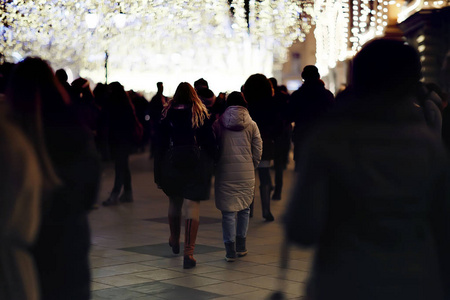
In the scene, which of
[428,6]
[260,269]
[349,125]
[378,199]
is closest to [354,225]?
[378,199]

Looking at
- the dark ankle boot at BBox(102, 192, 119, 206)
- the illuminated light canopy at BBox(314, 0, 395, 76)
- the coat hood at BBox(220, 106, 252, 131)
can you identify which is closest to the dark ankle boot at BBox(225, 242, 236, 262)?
the coat hood at BBox(220, 106, 252, 131)

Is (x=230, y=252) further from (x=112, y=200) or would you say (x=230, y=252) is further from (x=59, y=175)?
(x=112, y=200)

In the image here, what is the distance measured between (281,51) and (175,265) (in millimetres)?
39312

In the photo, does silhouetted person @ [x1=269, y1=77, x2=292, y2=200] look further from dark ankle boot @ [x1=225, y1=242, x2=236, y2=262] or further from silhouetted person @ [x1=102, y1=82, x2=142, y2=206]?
dark ankle boot @ [x1=225, y1=242, x2=236, y2=262]

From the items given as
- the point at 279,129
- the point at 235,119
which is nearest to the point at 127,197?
the point at 279,129

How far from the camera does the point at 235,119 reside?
9078 mm

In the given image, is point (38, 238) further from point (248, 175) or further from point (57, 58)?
point (57, 58)

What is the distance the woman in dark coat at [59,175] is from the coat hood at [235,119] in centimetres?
516

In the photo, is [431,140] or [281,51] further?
[281,51]

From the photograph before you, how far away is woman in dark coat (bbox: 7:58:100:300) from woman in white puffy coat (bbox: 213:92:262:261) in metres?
5.01

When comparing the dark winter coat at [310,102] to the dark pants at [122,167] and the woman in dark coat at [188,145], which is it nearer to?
the woman in dark coat at [188,145]

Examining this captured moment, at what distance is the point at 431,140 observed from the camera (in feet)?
10.4

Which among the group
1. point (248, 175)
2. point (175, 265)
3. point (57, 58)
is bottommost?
point (175, 265)

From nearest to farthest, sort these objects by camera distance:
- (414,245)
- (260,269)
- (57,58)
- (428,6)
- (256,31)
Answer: (414,245) → (260,269) → (428,6) → (256,31) → (57,58)
